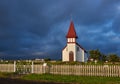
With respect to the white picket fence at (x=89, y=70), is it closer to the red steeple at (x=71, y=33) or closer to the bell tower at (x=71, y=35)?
the red steeple at (x=71, y=33)

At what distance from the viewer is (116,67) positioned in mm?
29875

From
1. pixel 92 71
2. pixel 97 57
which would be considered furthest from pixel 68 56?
pixel 92 71

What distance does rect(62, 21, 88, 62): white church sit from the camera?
92.7 metres

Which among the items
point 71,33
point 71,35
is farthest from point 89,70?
point 71,33

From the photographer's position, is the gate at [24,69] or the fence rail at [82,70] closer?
the fence rail at [82,70]

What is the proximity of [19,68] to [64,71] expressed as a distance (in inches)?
305

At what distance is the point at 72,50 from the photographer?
93.1 meters

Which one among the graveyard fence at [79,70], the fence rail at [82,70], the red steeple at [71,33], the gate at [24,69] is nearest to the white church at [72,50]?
the red steeple at [71,33]

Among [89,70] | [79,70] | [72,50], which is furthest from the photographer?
[72,50]

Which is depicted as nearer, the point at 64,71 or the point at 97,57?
the point at 64,71

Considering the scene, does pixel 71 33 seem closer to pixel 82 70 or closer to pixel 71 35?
pixel 71 35

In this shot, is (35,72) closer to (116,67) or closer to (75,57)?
(116,67)

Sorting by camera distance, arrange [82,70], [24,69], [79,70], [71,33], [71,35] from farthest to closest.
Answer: [71,33]
[71,35]
[24,69]
[79,70]
[82,70]

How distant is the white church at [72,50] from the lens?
9272 cm
